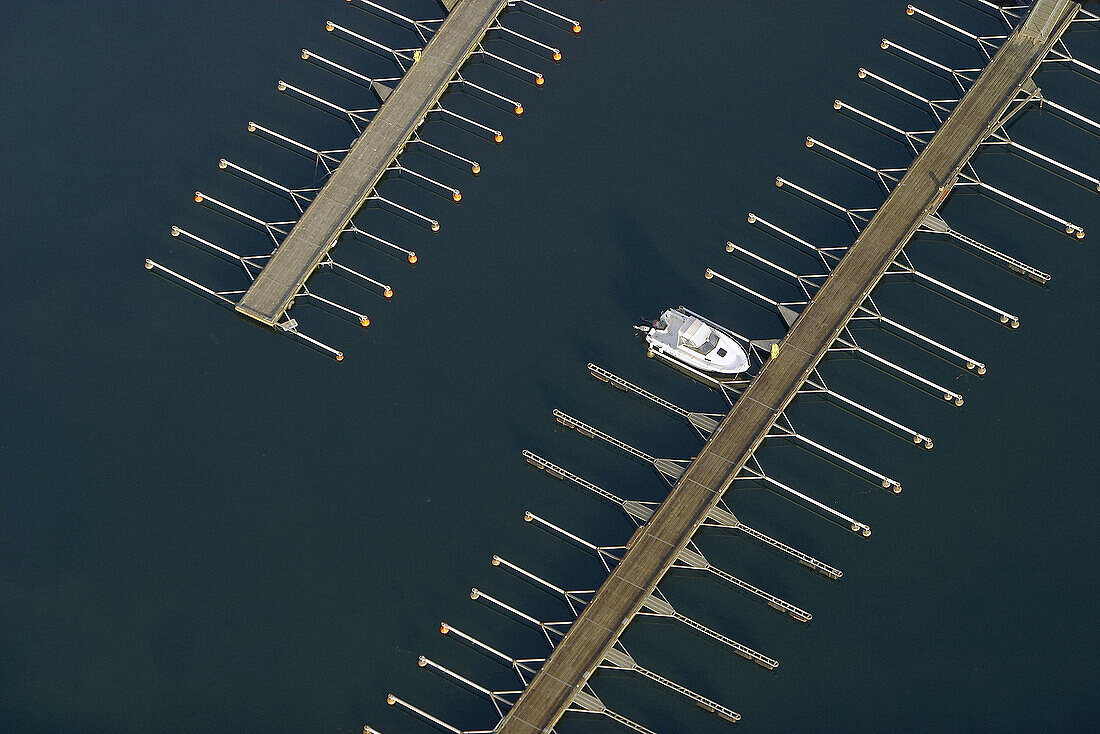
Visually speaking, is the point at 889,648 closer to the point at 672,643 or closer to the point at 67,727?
the point at 672,643

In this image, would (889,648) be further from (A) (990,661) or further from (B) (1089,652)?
(B) (1089,652)

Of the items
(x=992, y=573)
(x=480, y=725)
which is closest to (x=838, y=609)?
(x=992, y=573)

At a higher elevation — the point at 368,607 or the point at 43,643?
the point at 368,607

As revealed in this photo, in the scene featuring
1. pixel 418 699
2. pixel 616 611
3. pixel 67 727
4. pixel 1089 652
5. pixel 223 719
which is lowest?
pixel 67 727

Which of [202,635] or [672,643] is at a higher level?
[672,643]

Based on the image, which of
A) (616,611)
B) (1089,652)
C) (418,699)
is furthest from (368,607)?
(1089,652)

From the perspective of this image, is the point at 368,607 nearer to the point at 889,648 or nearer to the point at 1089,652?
the point at 889,648

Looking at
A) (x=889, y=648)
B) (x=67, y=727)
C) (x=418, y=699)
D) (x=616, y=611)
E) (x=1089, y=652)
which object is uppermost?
(x=1089, y=652)

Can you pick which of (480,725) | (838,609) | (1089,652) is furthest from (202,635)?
(1089,652)
